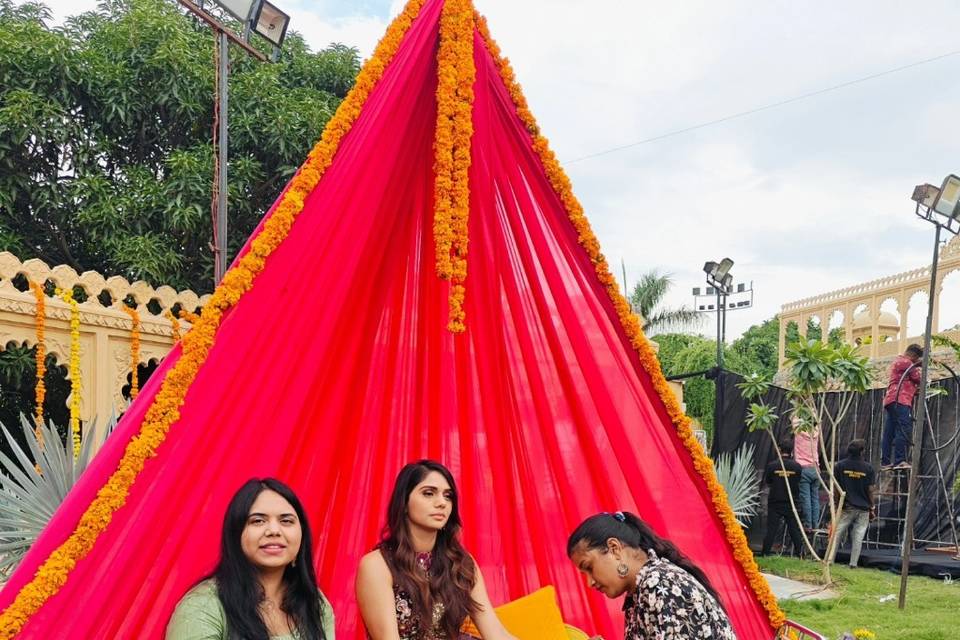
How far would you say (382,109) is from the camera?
251 centimetres

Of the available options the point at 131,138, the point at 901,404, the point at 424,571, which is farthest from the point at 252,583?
the point at 131,138

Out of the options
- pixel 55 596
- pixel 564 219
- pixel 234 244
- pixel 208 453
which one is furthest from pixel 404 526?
pixel 234 244

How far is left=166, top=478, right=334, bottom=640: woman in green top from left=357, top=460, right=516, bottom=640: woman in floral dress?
0.35m

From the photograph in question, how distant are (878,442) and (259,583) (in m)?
6.99

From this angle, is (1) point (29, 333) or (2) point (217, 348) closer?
(2) point (217, 348)

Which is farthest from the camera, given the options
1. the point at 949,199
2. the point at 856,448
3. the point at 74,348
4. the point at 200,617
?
the point at 856,448

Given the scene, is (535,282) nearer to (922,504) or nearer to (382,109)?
(382,109)

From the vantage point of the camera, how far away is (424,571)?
2510 mm

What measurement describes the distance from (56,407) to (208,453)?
21.0 feet

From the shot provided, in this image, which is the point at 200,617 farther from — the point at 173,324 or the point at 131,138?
the point at 131,138

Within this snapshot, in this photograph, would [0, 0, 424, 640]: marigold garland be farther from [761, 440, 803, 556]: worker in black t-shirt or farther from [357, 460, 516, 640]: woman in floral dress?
[761, 440, 803, 556]: worker in black t-shirt

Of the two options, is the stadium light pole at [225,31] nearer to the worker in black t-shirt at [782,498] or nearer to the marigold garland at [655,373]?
the marigold garland at [655,373]

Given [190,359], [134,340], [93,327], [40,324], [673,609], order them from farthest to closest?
[134,340] < [93,327] < [40,324] < [190,359] < [673,609]

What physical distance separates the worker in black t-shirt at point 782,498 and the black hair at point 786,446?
4cm
